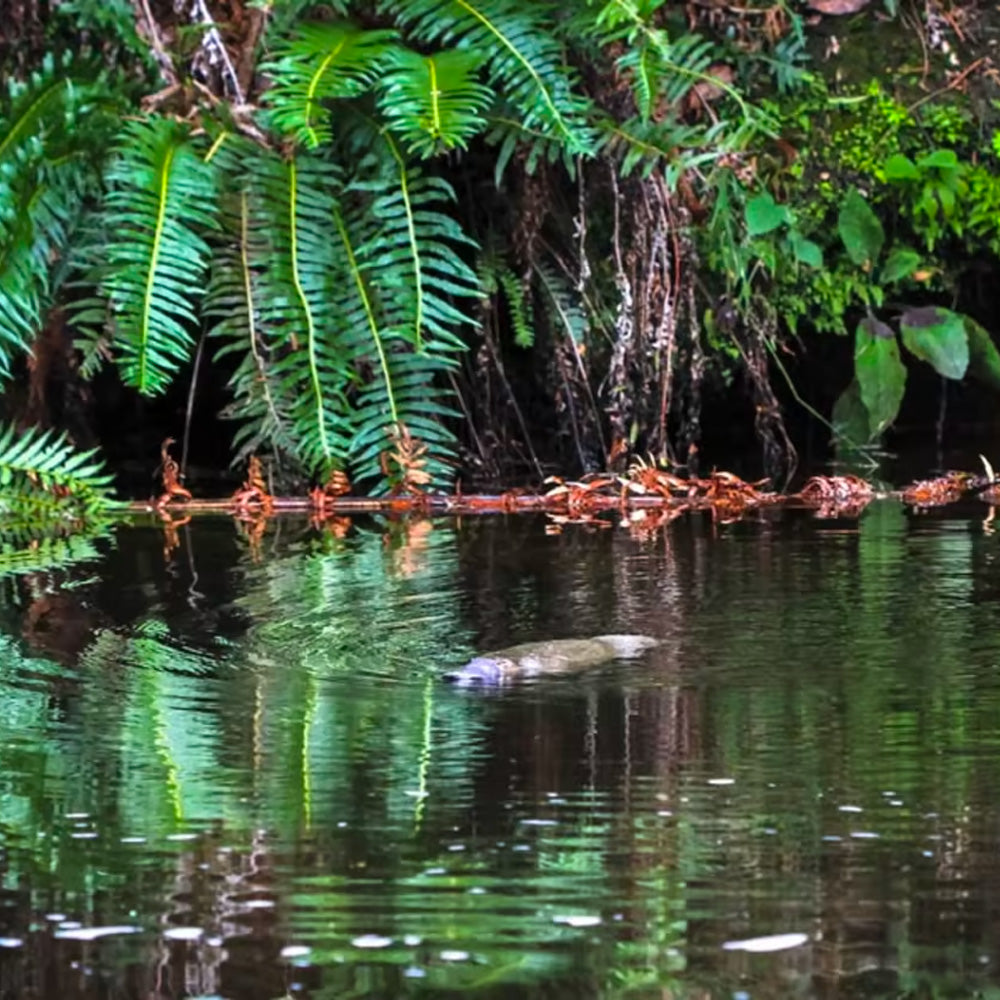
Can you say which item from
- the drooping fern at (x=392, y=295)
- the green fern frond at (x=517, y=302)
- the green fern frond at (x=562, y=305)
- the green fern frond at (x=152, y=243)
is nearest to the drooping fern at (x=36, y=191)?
the green fern frond at (x=152, y=243)

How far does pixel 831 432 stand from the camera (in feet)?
19.6

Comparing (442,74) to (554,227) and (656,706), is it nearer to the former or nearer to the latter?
(554,227)

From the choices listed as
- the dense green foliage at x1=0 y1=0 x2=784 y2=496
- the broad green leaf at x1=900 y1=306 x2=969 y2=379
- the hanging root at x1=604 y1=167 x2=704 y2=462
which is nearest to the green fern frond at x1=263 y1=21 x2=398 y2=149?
the dense green foliage at x1=0 y1=0 x2=784 y2=496

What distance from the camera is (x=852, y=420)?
5.52m

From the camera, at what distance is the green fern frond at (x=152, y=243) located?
4.48m

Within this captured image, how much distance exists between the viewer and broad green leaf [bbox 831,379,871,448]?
18.1ft

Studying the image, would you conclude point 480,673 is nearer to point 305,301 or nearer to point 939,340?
point 305,301

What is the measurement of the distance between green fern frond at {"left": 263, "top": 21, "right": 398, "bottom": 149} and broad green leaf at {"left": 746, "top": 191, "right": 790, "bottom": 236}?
106 cm

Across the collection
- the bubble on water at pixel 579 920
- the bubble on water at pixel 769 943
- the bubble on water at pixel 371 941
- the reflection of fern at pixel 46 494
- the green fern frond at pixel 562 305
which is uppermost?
the green fern frond at pixel 562 305

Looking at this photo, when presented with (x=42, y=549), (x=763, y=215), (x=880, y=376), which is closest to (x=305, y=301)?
(x=42, y=549)

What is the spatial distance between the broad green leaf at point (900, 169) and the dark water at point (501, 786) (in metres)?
2.09

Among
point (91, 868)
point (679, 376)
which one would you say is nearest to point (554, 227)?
point (679, 376)

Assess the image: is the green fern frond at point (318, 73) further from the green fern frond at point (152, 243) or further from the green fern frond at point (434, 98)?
the green fern frond at point (152, 243)

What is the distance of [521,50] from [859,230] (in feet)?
4.29
